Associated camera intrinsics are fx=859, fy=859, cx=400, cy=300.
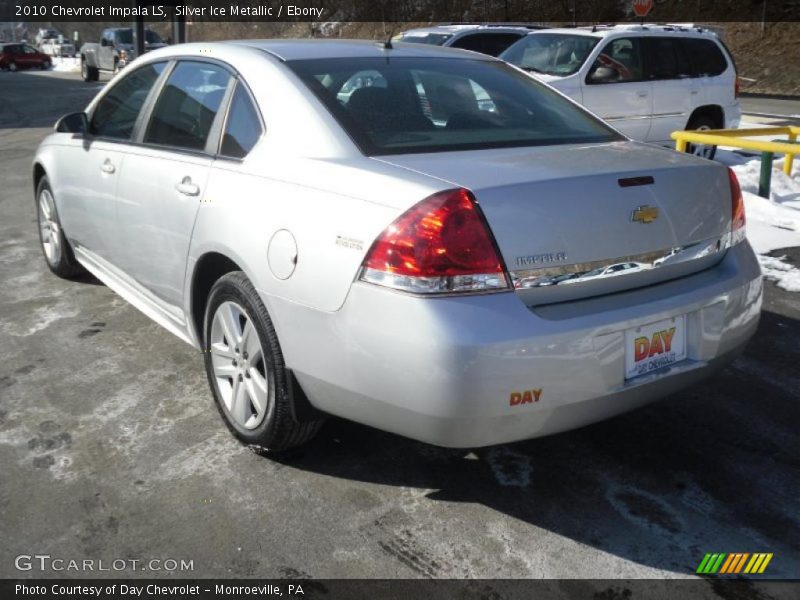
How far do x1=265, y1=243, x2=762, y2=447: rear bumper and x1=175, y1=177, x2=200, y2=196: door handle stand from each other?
2.58 ft

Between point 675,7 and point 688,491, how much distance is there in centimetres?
3776

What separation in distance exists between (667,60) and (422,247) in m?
9.87

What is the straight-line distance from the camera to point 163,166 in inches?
155

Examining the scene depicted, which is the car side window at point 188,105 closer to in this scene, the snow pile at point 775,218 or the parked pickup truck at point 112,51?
the snow pile at point 775,218

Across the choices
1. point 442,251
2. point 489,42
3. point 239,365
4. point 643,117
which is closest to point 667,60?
point 643,117

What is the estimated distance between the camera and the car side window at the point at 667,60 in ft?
36.9

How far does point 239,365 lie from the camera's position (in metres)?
3.46

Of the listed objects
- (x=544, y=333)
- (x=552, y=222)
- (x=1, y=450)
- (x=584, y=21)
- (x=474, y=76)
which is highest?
(x=584, y=21)

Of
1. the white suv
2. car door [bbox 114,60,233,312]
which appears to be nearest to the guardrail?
the white suv

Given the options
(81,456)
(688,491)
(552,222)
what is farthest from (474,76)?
(81,456)

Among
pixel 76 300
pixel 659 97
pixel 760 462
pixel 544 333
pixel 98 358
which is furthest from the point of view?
pixel 659 97

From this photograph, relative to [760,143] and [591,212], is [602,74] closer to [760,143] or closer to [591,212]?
[760,143]

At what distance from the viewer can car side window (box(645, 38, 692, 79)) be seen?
11258mm

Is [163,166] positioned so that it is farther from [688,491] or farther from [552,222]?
[688,491]
